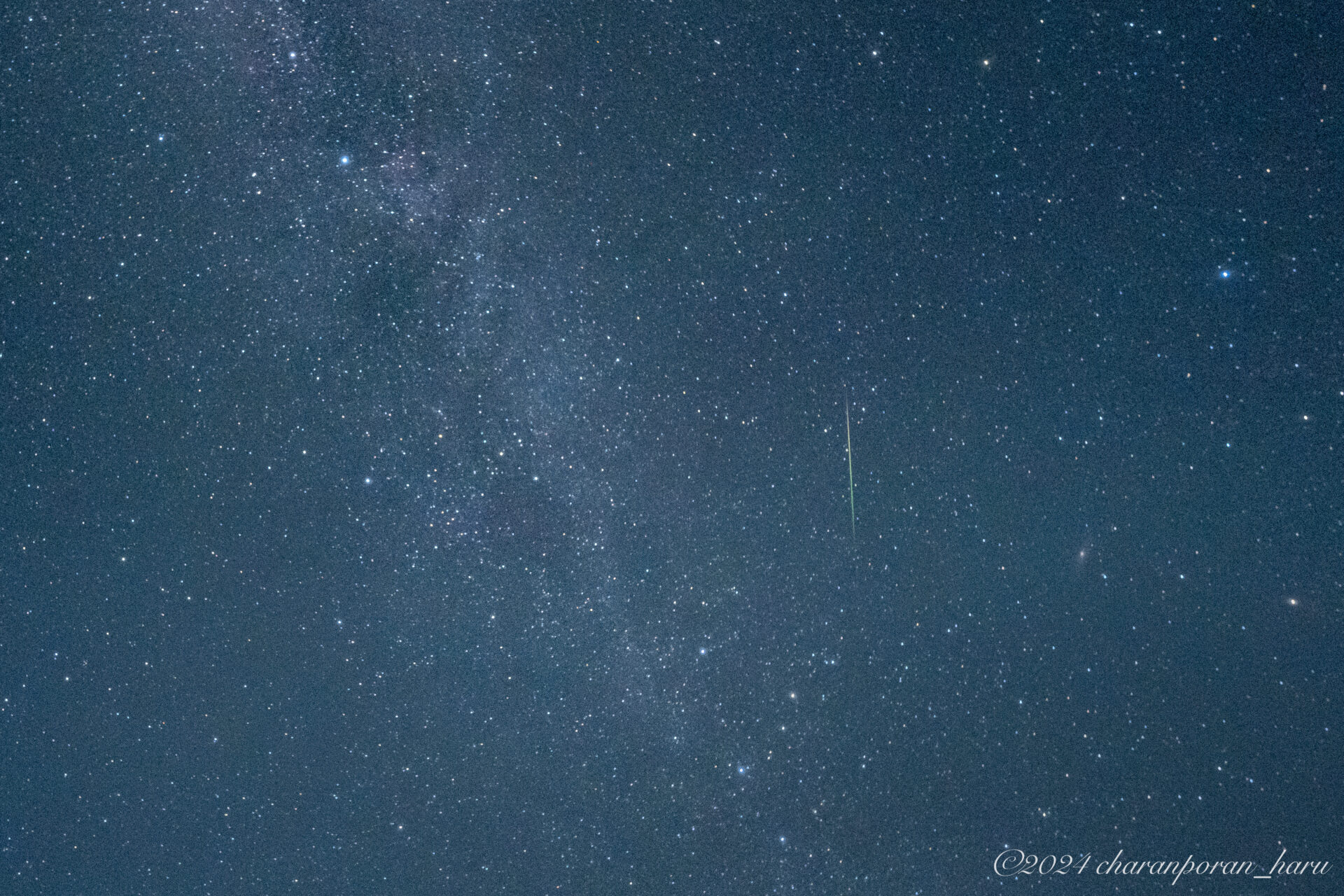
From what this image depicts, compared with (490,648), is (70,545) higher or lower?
higher

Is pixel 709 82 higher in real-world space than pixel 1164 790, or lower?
higher

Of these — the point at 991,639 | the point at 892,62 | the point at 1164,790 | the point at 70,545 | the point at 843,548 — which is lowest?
the point at 1164,790

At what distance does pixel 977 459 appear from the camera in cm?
112

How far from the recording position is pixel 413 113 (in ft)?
3.49

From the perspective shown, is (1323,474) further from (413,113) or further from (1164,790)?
(413,113)

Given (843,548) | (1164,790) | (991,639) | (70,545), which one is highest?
(70,545)

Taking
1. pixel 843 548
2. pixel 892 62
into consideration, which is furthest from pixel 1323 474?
pixel 892 62

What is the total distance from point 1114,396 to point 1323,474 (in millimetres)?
294

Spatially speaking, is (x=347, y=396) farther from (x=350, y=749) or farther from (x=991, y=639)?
(x=991, y=639)

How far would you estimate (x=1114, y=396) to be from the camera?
3.68 ft

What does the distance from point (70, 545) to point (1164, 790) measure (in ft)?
4.92

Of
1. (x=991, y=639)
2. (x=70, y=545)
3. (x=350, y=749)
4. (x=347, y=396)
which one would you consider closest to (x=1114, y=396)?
(x=991, y=639)

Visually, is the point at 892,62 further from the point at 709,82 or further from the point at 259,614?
the point at 259,614

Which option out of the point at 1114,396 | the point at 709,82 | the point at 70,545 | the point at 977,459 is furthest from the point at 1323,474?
the point at 70,545
